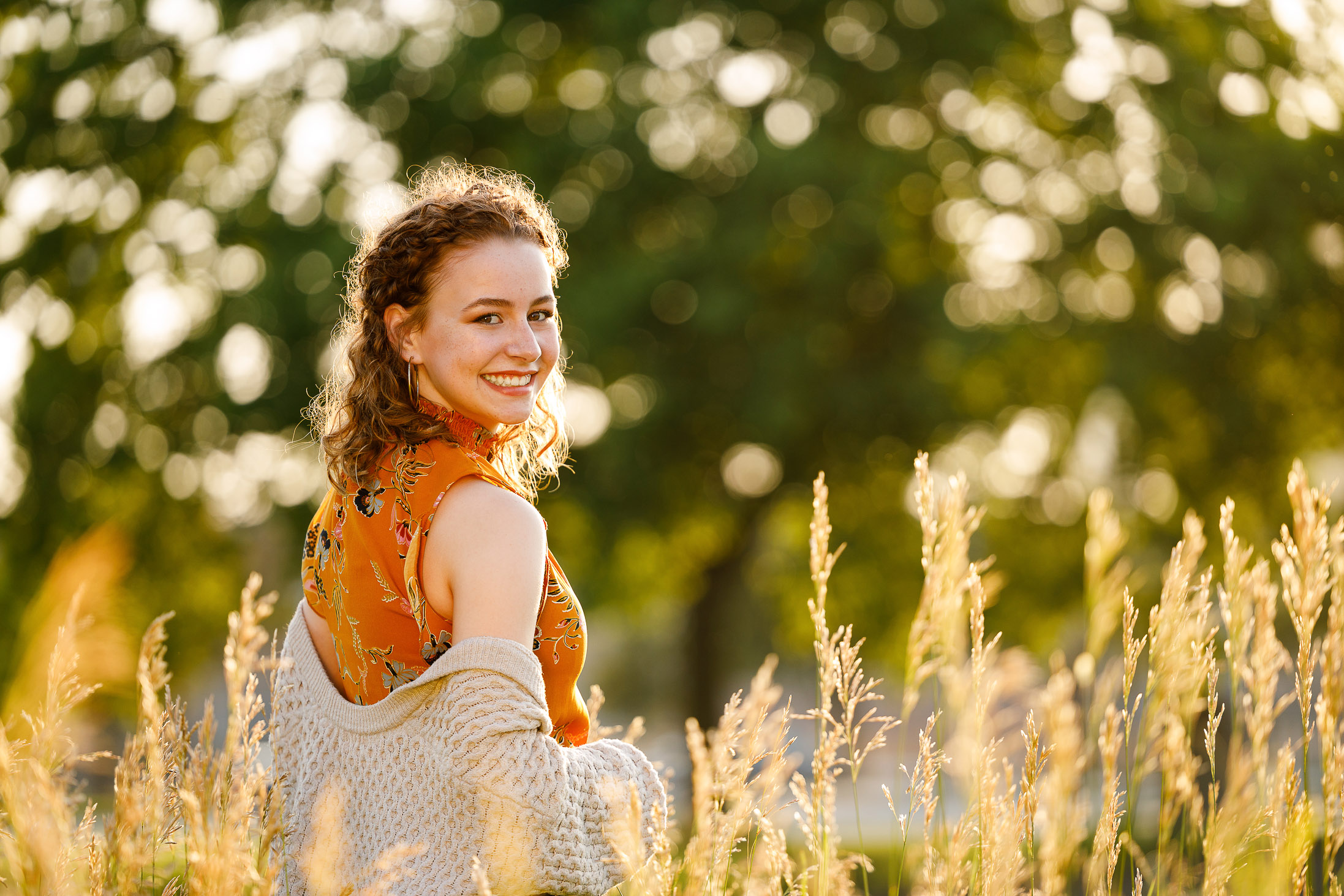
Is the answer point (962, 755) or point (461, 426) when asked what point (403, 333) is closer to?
point (461, 426)

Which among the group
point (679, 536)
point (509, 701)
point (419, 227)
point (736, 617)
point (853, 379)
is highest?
point (419, 227)

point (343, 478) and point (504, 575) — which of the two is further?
point (343, 478)

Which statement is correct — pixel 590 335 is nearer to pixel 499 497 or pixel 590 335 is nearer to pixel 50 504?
pixel 50 504

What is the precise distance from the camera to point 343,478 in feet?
6.49

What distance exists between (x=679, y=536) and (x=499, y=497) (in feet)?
32.9

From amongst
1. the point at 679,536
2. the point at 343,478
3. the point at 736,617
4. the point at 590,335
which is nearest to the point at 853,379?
the point at 590,335

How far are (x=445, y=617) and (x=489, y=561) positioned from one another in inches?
7.4

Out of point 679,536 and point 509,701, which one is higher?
point 509,701

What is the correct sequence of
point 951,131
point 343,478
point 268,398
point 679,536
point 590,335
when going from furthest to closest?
point 679,536 → point 951,131 → point 268,398 → point 590,335 → point 343,478

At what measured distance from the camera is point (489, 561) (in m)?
1.66

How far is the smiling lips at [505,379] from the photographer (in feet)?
6.67

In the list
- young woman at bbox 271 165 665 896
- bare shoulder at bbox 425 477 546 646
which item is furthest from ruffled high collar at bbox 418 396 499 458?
bare shoulder at bbox 425 477 546 646

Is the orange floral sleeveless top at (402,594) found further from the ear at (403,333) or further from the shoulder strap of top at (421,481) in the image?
the ear at (403,333)

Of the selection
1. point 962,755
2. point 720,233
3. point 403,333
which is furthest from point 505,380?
point 720,233
